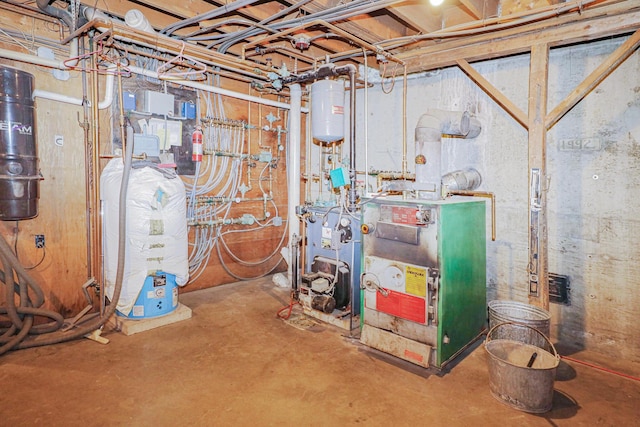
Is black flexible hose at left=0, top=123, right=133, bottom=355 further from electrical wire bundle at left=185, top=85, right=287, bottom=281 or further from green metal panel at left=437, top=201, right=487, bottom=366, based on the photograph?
green metal panel at left=437, top=201, right=487, bottom=366

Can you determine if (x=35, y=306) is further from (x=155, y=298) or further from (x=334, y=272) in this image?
(x=334, y=272)

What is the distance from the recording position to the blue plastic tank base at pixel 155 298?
121 inches

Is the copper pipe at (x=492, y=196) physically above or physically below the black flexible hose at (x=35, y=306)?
above

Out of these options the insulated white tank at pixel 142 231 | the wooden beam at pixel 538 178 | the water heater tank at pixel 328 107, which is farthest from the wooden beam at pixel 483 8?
the insulated white tank at pixel 142 231

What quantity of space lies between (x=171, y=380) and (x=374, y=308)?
146cm

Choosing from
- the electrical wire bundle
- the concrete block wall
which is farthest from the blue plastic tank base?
the concrete block wall

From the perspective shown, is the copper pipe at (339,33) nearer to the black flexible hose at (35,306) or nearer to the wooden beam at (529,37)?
the wooden beam at (529,37)

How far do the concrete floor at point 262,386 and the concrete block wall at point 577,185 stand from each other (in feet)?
1.15

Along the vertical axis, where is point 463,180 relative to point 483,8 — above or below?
below

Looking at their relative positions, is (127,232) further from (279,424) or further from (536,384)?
(536,384)

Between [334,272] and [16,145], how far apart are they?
2.56 m

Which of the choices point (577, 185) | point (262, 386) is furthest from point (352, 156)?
point (262, 386)

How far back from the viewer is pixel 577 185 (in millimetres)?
2842

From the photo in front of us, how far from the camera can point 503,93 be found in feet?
10.4
